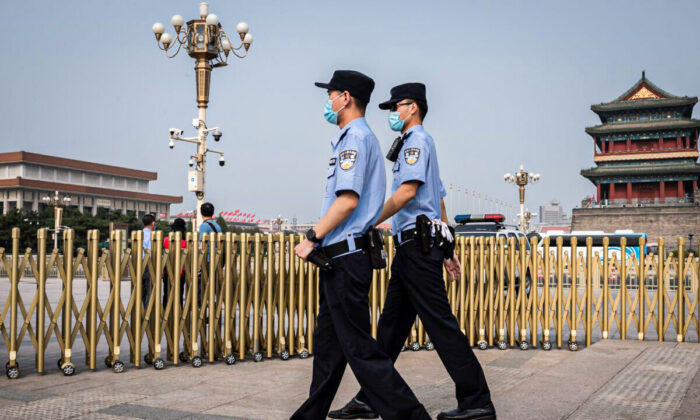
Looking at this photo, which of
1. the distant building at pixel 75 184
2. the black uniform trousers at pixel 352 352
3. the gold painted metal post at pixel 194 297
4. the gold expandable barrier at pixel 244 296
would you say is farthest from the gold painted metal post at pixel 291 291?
the distant building at pixel 75 184

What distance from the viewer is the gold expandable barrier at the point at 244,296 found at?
192 inches

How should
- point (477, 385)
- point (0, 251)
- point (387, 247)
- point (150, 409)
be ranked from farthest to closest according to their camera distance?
point (387, 247) < point (0, 251) < point (150, 409) < point (477, 385)

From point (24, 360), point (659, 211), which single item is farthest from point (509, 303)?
point (659, 211)

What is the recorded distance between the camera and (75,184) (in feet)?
326

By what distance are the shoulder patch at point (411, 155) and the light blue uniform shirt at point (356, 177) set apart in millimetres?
372

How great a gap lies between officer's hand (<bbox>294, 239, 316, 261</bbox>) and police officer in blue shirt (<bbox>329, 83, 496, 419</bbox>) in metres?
0.51

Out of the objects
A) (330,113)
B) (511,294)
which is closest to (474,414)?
(330,113)

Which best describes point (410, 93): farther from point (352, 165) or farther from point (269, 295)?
point (269, 295)

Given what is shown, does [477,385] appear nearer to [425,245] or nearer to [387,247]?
[425,245]

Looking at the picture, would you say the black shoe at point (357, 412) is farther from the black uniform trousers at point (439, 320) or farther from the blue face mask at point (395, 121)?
the blue face mask at point (395, 121)

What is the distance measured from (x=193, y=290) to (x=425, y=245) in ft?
8.06

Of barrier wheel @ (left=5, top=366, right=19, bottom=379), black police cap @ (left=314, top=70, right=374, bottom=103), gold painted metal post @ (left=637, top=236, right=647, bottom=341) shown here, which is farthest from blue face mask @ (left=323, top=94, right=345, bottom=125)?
gold painted metal post @ (left=637, top=236, right=647, bottom=341)

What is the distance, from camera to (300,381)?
4730 millimetres

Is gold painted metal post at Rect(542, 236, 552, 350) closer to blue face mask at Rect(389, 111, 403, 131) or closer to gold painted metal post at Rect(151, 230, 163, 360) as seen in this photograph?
blue face mask at Rect(389, 111, 403, 131)
